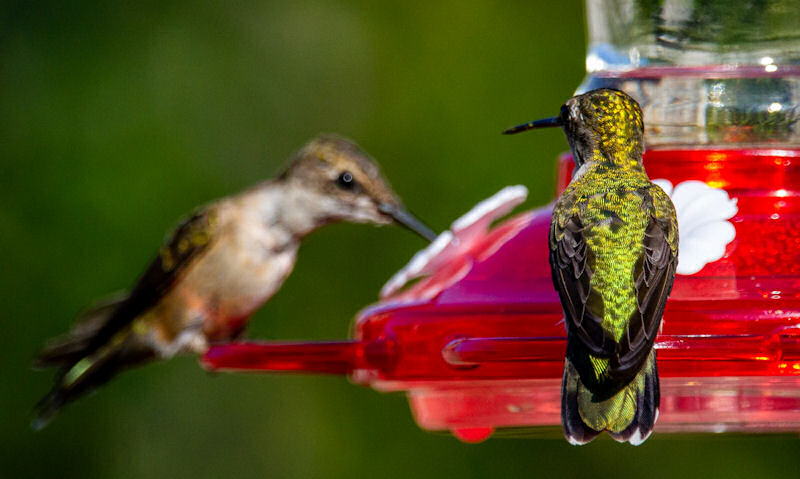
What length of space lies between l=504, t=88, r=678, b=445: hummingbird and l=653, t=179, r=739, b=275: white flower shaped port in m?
0.08

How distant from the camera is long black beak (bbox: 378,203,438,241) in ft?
15.1

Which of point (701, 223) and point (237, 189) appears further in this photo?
point (237, 189)

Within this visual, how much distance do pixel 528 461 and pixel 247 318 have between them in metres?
1.76

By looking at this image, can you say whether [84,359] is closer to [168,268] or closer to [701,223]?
[168,268]

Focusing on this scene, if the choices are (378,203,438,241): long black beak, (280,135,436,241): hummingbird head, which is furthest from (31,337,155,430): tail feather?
(378,203,438,241): long black beak

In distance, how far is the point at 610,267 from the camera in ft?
9.01

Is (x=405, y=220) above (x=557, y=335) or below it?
below

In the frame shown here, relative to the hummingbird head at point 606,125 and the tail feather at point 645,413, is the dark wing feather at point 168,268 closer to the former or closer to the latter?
the hummingbird head at point 606,125

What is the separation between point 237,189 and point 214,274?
5.88ft

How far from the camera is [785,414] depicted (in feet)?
9.57

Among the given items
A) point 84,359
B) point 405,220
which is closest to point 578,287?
point 405,220

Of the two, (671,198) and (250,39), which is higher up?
(671,198)

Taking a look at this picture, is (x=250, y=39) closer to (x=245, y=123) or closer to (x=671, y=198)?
(x=245, y=123)

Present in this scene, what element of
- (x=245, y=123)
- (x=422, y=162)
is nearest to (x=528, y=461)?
(x=422, y=162)
